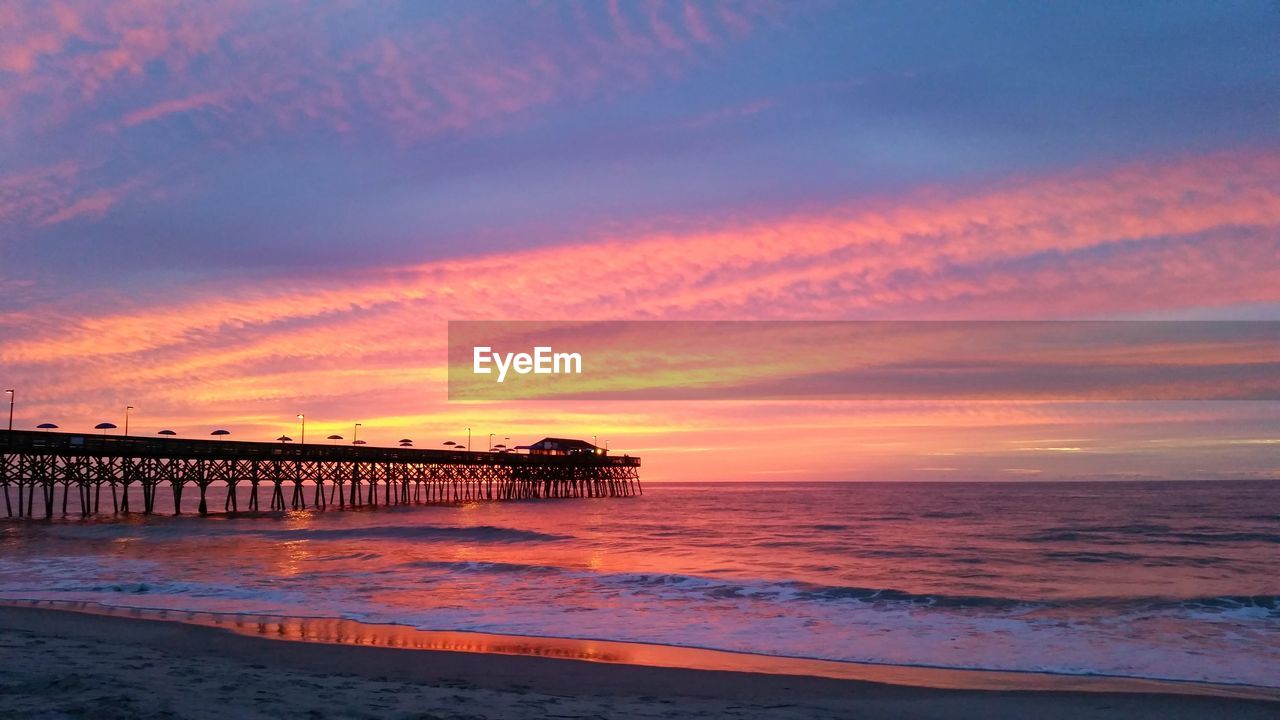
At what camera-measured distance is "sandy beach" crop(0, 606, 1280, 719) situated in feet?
25.2

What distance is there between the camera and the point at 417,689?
29.6ft

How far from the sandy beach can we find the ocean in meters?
2.24

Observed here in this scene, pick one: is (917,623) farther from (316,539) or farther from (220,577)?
(316,539)

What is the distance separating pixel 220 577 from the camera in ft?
67.1

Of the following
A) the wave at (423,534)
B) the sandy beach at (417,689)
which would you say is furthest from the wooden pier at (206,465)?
the sandy beach at (417,689)

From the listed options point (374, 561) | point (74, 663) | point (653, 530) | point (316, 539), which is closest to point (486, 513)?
point (653, 530)

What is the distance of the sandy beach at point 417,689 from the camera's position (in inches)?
302

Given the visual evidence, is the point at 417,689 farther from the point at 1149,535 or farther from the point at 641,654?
the point at 1149,535

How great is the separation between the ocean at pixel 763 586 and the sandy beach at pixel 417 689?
2.24m

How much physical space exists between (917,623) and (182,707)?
1248cm

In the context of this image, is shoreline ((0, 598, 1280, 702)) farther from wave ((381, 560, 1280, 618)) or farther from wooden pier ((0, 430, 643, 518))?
wooden pier ((0, 430, 643, 518))

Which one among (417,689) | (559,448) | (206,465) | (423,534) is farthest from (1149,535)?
(559,448)

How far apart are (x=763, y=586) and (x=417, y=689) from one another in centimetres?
1235

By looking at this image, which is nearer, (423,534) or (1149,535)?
(1149,535)
